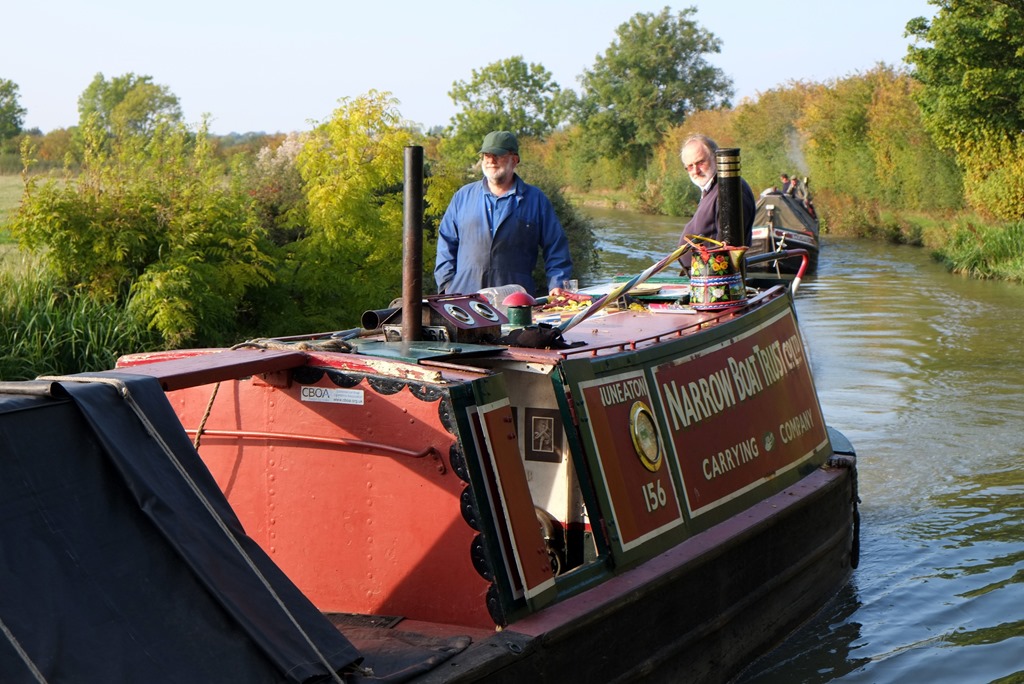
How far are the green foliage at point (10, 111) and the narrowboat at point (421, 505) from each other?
177ft

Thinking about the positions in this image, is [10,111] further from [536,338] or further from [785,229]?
[536,338]

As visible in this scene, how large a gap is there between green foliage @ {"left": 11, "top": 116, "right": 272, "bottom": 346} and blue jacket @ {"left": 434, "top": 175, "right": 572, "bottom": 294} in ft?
11.4

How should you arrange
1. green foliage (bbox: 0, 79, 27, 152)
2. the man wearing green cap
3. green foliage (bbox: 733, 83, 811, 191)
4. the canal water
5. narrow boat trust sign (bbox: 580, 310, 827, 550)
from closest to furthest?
1. narrow boat trust sign (bbox: 580, 310, 827, 550)
2. the canal water
3. the man wearing green cap
4. green foliage (bbox: 733, 83, 811, 191)
5. green foliage (bbox: 0, 79, 27, 152)

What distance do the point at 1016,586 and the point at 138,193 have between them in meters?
7.96

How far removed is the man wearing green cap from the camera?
290 inches

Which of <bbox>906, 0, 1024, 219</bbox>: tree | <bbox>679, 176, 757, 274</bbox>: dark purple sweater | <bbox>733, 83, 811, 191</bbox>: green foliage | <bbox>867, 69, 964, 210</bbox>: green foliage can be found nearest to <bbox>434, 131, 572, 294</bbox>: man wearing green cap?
<bbox>679, 176, 757, 274</bbox>: dark purple sweater

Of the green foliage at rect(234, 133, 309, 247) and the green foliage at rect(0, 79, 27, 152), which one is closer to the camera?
the green foliage at rect(234, 133, 309, 247)

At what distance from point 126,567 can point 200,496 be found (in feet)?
1.04

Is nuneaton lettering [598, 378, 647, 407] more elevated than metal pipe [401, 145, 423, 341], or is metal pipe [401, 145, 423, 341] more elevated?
metal pipe [401, 145, 423, 341]

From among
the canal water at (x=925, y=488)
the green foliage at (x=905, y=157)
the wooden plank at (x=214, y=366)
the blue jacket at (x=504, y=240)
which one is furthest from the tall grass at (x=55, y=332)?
the green foliage at (x=905, y=157)

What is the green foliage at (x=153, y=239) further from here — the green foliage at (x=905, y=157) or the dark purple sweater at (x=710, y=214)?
the green foliage at (x=905, y=157)

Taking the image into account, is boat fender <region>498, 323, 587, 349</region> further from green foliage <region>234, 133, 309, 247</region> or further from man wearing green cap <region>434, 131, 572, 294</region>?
green foliage <region>234, 133, 309, 247</region>

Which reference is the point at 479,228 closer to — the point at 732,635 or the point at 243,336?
the point at 732,635

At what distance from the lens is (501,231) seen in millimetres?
7363
